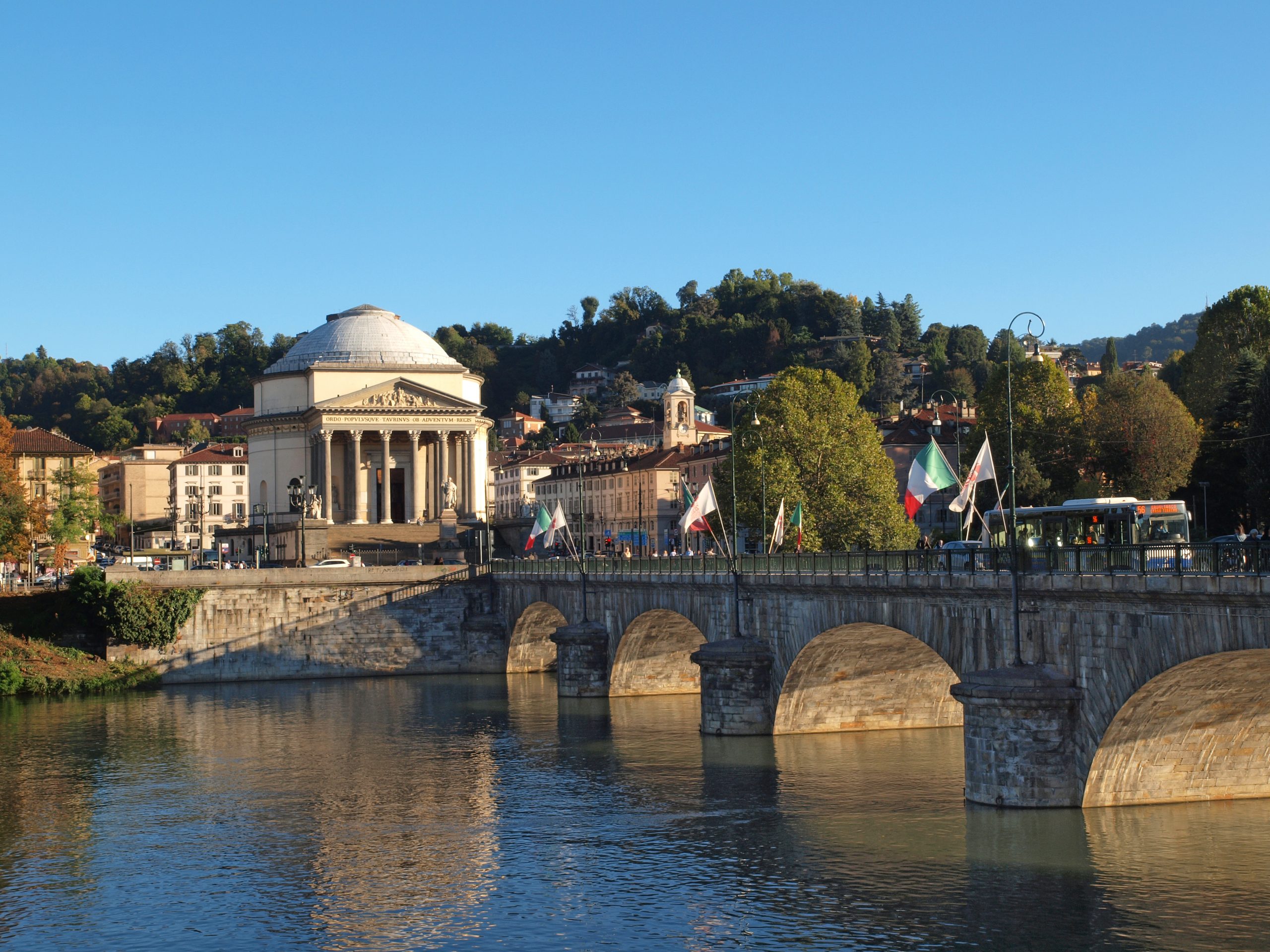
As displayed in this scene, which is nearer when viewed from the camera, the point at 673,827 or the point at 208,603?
the point at 673,827

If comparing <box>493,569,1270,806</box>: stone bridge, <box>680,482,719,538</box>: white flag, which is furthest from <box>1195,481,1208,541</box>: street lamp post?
<box>680,482,719,538</box>: white flag

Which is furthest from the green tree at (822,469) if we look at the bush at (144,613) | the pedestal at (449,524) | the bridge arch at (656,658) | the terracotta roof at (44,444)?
the terracotta roof at (44,444)

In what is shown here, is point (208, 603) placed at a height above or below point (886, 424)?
below

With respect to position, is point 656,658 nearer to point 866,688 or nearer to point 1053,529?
point 866,688

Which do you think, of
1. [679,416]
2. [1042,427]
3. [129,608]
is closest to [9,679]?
[129,608]

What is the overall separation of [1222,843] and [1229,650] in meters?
6.04

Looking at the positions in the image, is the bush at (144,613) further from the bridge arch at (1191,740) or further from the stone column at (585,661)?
the bridge arch at (1191,740)

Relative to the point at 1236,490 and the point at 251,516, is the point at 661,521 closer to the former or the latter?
the point at 251,516

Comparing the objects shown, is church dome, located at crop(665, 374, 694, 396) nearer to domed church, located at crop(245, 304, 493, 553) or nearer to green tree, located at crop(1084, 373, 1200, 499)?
domed church, located at crop(245, 304, 493, 553)

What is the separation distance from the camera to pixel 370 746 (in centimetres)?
4694

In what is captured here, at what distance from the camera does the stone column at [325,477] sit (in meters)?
98.6

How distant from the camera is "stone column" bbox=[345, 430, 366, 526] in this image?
326 feet

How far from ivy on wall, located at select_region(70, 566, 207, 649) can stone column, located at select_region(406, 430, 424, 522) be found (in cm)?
3259

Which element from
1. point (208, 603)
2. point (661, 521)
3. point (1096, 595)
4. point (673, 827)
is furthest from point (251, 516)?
point (1096, 595)
